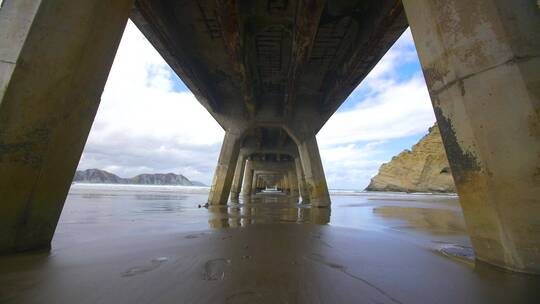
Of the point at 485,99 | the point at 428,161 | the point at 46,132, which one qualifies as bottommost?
the point at 46,132

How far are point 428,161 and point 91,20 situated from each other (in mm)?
52050

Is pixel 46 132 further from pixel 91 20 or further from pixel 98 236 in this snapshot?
pixel 98 236

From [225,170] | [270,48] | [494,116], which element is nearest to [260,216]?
[225,170]

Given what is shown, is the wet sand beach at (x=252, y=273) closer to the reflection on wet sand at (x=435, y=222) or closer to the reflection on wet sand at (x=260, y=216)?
the reflection on wet sand at (x=435, y=222)

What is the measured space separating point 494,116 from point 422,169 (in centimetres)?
5085

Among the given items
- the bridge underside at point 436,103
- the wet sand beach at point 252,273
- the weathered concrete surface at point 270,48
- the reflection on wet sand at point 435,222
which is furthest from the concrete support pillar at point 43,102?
the reflection on wet sand at point 435,222

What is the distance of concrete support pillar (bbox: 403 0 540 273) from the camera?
191 cm

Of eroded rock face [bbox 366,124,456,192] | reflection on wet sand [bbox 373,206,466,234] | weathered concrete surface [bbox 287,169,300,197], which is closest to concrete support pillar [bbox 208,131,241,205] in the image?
reflection on wet sand [bbox 373,206,466,234]

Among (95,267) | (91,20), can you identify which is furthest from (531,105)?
(91,20)

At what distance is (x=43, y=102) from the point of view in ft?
7.68

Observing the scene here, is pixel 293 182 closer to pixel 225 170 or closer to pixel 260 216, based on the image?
pixel 225 170

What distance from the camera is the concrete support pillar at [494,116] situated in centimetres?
191

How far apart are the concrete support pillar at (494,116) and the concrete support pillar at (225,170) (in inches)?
350

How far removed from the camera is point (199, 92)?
345 inches
